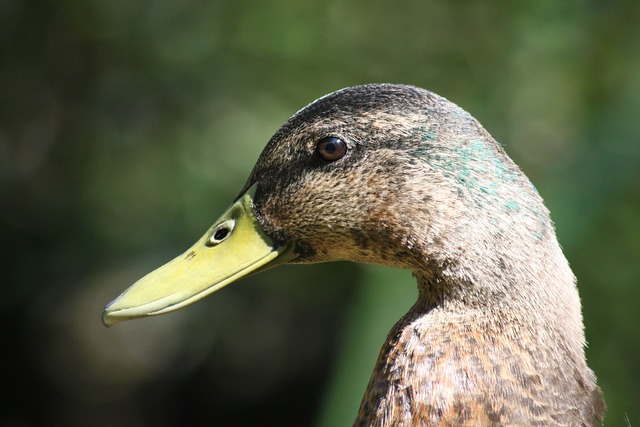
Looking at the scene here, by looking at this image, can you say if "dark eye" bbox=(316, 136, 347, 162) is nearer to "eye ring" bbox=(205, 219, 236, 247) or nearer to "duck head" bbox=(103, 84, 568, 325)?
"duck head" bbox=(103, 84, 568, 325)

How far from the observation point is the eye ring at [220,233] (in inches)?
67.8

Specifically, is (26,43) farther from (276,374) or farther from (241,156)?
(276,374)

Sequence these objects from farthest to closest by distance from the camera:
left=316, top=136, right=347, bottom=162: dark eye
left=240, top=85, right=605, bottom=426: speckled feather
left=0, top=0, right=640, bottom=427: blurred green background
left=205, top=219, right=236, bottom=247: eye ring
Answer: left=0, top=0, right=640, bottom=427: blurred green background → left=205, top=219, right=236, bottom=247: eye ring → left=316, top=136, right=347, bottom=162: dark eye → left=240, top=85, right=605, bottom=426: speckled feather

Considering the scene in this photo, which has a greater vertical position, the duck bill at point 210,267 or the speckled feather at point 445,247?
the speckled feather at point 445,247

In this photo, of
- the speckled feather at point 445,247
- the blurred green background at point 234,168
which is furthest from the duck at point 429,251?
the blurred green background at point 234,168

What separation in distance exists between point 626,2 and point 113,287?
2.68 m

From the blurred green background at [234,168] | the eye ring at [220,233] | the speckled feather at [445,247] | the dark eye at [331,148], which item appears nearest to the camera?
the speckled feather at [445,247]

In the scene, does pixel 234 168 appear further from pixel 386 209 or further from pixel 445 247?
pixel 445 247

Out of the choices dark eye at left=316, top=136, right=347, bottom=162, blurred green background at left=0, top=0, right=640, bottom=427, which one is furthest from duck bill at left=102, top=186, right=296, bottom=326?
blurred green background at left=0, top=0, right=640, bottom=427

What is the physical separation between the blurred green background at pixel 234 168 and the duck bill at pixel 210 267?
1294 mm

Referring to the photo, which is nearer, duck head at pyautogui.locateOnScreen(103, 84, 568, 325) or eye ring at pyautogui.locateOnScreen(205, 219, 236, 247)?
duck head at pyautogui.locateOnScreen(103, 84, 568, 325)

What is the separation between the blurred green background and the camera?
3.15 meters

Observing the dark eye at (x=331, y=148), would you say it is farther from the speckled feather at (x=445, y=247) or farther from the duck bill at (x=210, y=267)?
the duck bill at (x=210, y=267)

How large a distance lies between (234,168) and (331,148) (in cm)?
186
